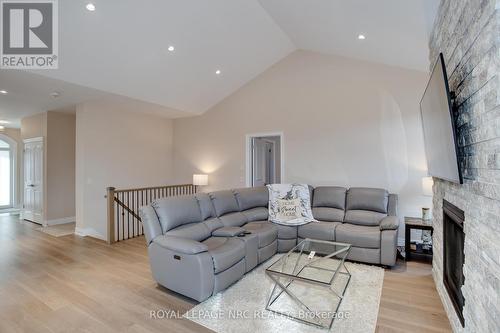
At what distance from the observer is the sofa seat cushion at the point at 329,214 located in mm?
4254

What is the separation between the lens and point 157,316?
2.46 metres

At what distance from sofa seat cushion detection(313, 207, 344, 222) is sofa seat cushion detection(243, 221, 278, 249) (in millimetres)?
836

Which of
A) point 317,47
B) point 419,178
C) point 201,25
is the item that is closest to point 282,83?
point 317,47

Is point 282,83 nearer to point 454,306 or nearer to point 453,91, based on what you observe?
point 453,91

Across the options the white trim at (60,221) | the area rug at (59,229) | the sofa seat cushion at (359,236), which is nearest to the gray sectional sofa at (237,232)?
the sofa seat cushion at (359,236)

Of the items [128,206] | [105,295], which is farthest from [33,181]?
[105,295]

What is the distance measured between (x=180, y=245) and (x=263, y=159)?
4.36 m

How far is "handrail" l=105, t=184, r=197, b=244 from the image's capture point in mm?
4766

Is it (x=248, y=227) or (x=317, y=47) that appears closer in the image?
(x=248, y=227)

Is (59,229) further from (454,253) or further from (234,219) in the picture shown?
(454,253)

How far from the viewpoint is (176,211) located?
334cm

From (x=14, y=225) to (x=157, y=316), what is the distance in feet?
19.6

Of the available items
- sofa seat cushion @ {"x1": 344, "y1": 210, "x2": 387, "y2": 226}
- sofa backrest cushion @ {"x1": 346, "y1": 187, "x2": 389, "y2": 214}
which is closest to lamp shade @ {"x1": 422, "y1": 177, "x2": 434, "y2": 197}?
sofa backrest cushion @ {"x1": 346, "y1": 187, "x2": 389, "y2": 214}

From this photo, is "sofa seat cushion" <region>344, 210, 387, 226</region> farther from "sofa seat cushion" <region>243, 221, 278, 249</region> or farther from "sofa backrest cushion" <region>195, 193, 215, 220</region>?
"sofa backrest cushion" <region>195, 193, 215, 220</region>
